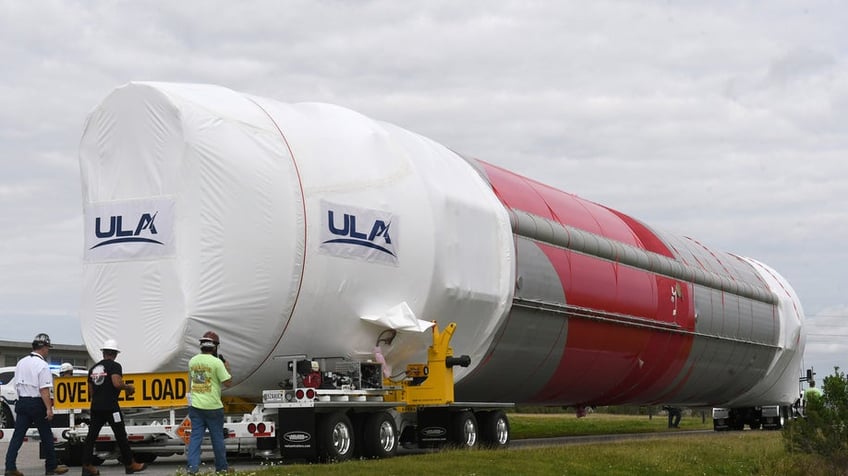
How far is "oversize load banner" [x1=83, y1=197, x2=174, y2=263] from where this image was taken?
14.8 metres

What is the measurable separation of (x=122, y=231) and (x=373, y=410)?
170 inches

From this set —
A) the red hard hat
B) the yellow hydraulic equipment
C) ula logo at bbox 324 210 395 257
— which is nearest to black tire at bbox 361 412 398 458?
the yellow hydraulic equipment

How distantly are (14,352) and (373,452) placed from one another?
41.1 m

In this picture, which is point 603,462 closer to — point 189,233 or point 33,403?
point 189,233

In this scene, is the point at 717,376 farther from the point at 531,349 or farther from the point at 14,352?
the point at 14,352

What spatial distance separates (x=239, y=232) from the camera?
1459 centimetres

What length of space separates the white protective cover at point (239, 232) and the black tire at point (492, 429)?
2563 mm

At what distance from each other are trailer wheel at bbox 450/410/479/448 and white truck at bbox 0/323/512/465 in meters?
0.22

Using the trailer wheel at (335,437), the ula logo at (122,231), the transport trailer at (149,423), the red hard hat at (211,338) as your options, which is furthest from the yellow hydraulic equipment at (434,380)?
the ula logo at (122,231)

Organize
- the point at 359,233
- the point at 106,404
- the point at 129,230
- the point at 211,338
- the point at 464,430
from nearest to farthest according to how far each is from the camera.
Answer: the point at 211,338
the point at 106,404
the point at 129,230
the point at 359,233
the point at 464,430

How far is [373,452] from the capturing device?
15.4 meters

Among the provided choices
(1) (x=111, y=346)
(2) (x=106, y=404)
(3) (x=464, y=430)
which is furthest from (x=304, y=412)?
(3) (x=464, y=430)

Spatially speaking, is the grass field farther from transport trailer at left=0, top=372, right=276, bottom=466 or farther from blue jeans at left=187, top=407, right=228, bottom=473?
transport trailer at left=0, top=372, right=276, bottom=466

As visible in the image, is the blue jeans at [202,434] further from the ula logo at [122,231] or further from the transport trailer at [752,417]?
the transport trailer at [752,417]
